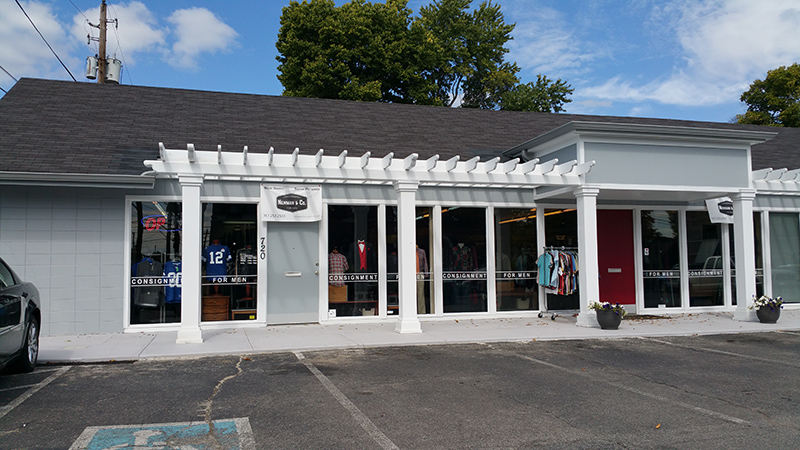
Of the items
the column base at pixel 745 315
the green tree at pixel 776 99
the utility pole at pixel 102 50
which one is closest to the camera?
the column base at pixel 745 315

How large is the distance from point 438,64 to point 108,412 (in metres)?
28.3

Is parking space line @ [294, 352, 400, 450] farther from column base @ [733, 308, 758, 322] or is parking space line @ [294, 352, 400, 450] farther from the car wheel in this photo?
column base @ [733, 308, 758, 322]

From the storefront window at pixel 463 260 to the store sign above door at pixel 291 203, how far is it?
2833 mm

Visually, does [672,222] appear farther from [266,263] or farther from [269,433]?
[269,433]

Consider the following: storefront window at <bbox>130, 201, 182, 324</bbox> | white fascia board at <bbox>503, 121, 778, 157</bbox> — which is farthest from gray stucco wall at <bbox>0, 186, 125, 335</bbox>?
white fascia board at <bbox>503, 121, 778, 157</bbox>

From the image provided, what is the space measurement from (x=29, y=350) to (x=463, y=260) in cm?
824


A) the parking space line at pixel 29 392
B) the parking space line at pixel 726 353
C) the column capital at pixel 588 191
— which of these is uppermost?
the column capital at pixel 588 191

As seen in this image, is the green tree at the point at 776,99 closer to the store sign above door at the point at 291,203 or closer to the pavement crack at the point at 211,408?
the store sign above door at the point at 291,203

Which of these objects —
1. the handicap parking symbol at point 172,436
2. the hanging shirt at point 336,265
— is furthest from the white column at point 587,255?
the handicap parking symbol at point 172,436

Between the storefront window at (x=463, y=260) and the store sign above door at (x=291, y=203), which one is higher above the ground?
the store sign above door at (x=291, y=203)

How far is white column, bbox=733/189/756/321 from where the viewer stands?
12508mm

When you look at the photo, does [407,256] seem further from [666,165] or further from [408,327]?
[666,165]

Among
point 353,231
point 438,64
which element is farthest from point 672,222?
point 438,64

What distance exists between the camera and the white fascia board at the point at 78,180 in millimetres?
9609
